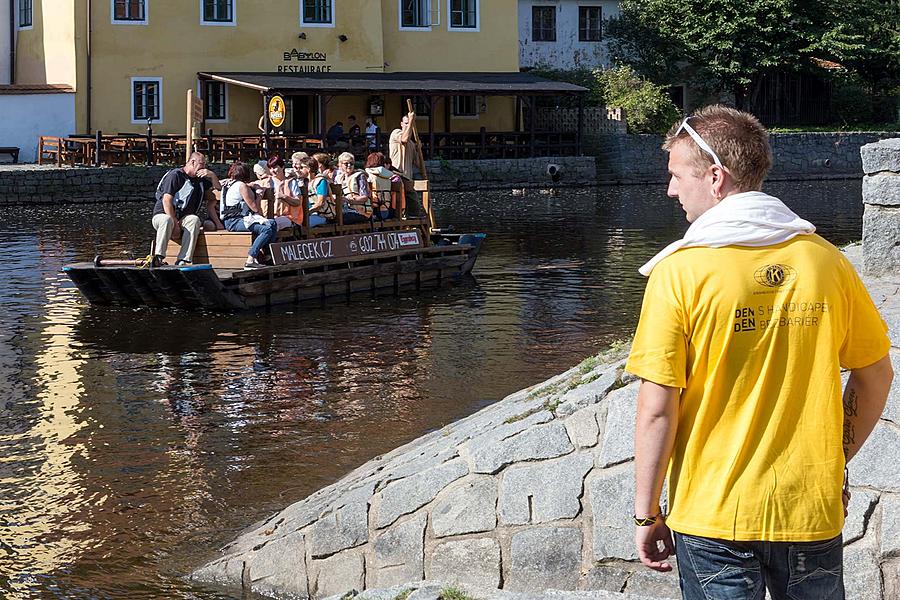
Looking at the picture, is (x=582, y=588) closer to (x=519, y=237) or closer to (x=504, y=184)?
(x=519, y=237)

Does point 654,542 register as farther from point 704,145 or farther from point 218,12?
point 218,12

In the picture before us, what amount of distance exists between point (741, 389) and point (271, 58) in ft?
136

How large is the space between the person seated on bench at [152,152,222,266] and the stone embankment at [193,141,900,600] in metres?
9.75

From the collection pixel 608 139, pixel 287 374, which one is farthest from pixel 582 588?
pixel 608 139

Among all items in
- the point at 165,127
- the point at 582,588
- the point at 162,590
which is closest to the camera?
the point at 582,588

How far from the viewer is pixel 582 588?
573 centimetres

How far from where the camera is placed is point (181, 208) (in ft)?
52.4

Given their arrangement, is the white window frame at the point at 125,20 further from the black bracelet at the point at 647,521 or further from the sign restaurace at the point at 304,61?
the black bracelet at the point at 647,521

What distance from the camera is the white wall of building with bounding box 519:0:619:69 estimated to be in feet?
171

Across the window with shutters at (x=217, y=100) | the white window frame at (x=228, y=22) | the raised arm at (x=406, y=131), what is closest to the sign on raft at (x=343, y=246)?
the raised arm at (x=406, y=131)

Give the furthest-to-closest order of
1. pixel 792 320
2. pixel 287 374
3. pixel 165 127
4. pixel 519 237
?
pixel 165 127, pixel 519 237, pixel 287 374, pixel 792 320

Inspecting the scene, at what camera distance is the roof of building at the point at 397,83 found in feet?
135

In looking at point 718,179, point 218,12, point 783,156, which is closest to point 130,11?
point 218,12

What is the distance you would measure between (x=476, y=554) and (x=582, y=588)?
49 centimetres
